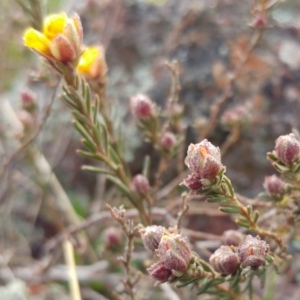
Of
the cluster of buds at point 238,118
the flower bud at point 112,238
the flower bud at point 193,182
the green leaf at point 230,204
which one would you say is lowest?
the flower bud at point 112,238

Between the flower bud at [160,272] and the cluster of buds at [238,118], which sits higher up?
the cluster of buds at [238,118]

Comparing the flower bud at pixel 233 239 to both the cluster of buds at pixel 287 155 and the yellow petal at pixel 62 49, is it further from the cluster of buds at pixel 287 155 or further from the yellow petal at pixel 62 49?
the yellow petal at pixel 62 49

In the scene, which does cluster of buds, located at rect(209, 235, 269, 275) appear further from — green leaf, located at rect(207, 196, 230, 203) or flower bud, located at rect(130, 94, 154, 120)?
flower bud, located at rect(130, 94, 154, 120)

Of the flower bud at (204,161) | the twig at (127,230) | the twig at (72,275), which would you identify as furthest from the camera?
the twig at (72,275)

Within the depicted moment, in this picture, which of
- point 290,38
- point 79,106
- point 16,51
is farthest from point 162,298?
point 16,51

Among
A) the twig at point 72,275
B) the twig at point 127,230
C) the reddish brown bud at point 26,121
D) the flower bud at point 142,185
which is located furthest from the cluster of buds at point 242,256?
the reddish brown bud at point 26,121

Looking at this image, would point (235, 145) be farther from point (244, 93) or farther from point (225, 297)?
point (225, 297)

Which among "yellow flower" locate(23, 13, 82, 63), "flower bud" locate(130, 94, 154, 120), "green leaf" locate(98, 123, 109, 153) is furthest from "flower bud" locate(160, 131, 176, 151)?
"yellow flower" locate(23, 13, 82, 63)
